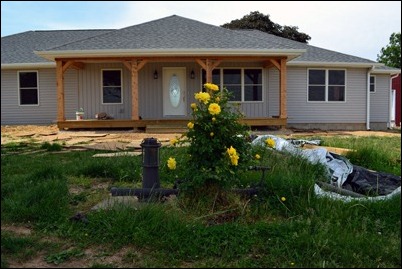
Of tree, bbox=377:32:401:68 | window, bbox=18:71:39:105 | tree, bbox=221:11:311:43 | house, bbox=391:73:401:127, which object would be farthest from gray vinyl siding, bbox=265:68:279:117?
tree, bbox=377:32:401:68

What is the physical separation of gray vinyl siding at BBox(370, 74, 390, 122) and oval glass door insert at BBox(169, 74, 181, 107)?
342 inches

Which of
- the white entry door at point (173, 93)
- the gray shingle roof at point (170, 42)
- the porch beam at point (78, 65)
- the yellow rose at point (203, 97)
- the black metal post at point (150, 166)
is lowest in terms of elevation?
the black metal post at point (150, 166)

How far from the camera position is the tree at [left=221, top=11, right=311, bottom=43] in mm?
23500

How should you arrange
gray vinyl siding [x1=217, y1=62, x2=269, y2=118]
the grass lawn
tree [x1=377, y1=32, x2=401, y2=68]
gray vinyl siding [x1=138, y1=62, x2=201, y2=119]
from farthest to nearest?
tree [x1=377, y1=32, x2=401, y2=68]
gray vinyl siding [x1=217, y1=62, x2=269, y2=118]
gray vinyl siding [x1=138, y1=62, x2=201, y2=119]
the grass lawn

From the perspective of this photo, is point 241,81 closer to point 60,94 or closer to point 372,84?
point 372,84

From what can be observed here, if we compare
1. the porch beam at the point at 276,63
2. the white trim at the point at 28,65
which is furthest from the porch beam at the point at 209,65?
the white trim at the point at 28,65

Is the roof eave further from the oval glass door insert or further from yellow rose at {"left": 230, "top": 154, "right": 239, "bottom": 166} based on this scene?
yellow rose at {"left": 230, "top": 154, "right": 239, "bottom": 166}

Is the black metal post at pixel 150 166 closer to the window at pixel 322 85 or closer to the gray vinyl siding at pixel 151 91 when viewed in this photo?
the gray vinyl siding at pixel 151 91

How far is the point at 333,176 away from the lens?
5.10 metres

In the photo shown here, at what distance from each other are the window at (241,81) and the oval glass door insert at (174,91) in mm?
1072

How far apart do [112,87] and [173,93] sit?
2.43m

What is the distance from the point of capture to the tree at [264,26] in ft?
A: 77.1

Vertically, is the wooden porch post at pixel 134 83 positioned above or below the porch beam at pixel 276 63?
below

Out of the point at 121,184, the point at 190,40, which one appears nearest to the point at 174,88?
the point at 190,40
